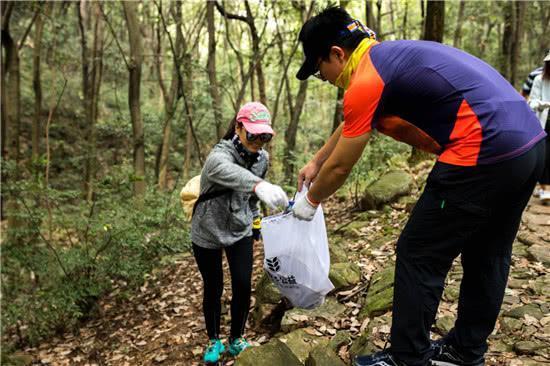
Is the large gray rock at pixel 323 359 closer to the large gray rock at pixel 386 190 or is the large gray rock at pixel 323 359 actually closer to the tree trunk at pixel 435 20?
the large gray rock at pixel 386 190

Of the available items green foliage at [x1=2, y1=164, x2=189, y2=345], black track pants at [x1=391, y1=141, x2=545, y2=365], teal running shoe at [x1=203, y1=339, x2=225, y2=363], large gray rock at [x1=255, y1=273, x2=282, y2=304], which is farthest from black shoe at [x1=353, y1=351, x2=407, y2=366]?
green foliage at [x1=2, y1=164, x2=189, y2=345]

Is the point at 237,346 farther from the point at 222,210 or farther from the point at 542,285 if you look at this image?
the point at 542,285

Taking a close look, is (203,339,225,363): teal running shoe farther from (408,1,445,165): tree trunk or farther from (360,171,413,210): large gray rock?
(408,1,445,165): tree trunk

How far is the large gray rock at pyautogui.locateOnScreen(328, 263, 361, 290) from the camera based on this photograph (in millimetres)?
4180

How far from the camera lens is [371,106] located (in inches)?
75.5

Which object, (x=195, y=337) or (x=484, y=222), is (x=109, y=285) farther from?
(x=484, y=222)

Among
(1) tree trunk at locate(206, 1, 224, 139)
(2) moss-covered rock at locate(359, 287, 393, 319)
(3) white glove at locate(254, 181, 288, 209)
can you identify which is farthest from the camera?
(1) tree trunk at locate(206, 1, 224, 139)

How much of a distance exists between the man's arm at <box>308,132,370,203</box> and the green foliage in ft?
13.8

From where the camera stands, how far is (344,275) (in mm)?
4273

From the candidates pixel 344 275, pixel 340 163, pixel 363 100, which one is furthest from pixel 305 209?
pixel 344 275

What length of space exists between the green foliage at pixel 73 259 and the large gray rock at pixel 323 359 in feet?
11.7

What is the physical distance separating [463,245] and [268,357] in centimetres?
149

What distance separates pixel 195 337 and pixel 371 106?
3484 mm

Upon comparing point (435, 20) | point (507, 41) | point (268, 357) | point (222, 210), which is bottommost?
point (268, 357)
